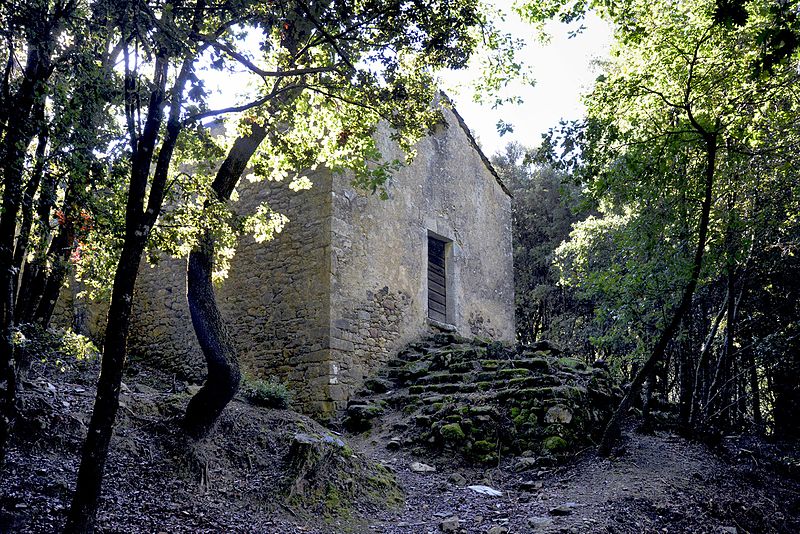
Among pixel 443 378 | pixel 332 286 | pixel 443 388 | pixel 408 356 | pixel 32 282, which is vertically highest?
pixel 332 286

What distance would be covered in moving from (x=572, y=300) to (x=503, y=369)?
938cm

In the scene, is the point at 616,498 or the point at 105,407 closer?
the point at 105,407

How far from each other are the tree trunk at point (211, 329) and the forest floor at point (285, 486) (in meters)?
0.25

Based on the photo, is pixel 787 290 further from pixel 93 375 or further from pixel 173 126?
pixel 93 375

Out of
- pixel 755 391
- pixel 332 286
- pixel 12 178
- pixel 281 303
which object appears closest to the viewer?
pixel 12 178

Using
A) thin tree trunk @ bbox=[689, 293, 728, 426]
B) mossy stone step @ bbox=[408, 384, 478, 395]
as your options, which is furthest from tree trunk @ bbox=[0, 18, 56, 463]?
thin tree trunk @ bbox=[689, 293, 728, 426]

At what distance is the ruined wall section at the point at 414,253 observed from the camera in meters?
9.79

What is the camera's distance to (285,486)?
527cm

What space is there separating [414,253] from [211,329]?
6.35m

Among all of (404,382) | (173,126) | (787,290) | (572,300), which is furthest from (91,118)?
(572,300)

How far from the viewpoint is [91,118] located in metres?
4.55

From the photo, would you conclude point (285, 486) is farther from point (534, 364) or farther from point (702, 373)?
point (702, 373)

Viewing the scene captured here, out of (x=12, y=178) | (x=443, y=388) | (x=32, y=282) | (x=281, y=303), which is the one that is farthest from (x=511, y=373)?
(x=12, y=178)

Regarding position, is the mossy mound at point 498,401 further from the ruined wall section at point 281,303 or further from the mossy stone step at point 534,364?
the ruined wall section at point 281,303
